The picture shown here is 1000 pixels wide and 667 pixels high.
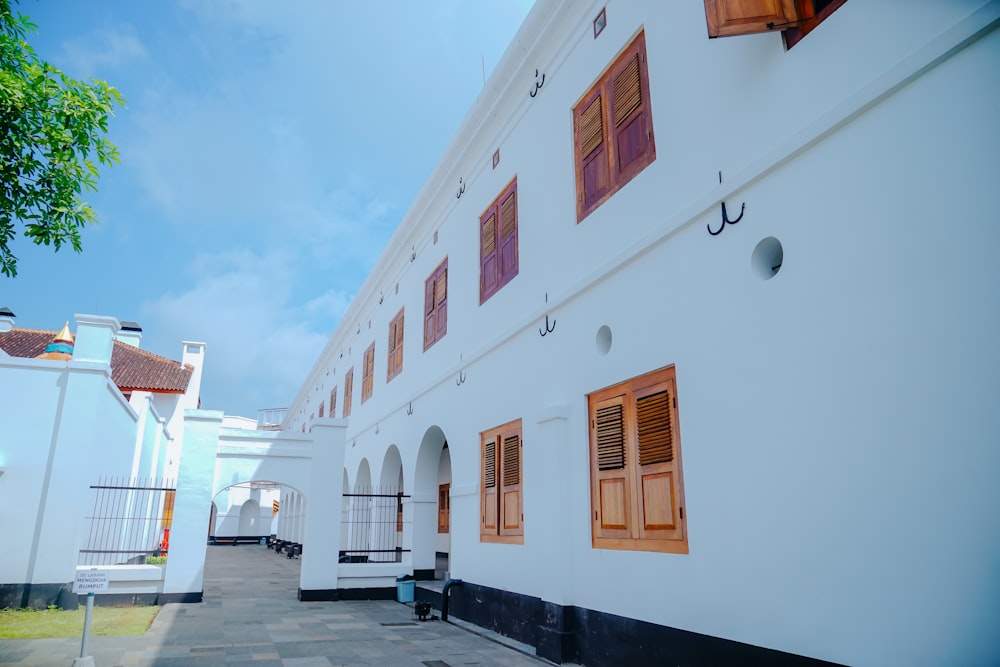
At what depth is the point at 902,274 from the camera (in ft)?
11.0

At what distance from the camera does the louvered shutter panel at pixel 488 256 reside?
8711 millimetres

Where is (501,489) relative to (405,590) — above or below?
above

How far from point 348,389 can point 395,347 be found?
545 cm

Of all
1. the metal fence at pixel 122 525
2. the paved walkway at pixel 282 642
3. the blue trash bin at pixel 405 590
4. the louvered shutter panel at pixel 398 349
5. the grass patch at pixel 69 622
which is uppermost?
the louvered shutter panel at pixel 398 349

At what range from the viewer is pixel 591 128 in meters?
6.55

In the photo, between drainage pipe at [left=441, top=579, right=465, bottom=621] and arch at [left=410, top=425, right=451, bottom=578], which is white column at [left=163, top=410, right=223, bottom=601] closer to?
arch at [left=410, top=425, right=451, bottom=578]

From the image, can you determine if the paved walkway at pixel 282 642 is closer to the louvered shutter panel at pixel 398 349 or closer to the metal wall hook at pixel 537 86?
the louvered shutter panel at pixel 398 349

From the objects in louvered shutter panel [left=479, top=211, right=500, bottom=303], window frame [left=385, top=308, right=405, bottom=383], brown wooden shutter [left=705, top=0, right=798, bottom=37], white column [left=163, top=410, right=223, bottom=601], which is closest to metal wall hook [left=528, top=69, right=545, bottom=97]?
louvered shutter panel [left=479, top=211, right=500, bottom=303]

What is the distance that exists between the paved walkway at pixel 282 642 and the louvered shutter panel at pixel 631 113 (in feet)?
14.7

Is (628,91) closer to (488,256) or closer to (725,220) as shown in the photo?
(725,220)

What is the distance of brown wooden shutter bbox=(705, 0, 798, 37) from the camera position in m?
4.03

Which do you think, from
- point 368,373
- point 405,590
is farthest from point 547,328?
point 368,373

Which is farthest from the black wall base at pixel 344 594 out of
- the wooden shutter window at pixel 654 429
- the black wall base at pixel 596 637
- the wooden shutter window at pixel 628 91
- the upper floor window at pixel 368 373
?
the wooden shutter window at pixel 628 91

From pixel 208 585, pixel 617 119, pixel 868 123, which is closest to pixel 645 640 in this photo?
pixel 868 123
